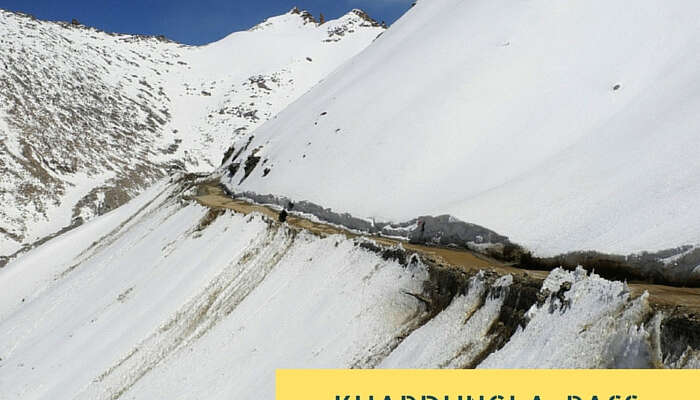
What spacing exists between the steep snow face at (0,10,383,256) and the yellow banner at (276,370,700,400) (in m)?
53.6

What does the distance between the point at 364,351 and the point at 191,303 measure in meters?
9.38

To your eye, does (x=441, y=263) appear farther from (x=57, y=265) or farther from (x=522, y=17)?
(x=57, y=265)

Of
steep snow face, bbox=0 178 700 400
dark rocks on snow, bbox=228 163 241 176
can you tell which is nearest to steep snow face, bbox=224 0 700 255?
dark rocks on snow, bbox=228 163 241 176

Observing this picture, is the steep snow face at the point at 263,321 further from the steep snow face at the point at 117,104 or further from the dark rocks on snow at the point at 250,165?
the steep snow face at the point at 117,104

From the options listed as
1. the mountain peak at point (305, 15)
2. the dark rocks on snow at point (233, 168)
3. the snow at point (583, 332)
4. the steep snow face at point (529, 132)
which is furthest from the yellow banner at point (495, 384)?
the mountain peak at point (305, 15)

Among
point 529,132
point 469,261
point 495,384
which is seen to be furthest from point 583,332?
point 529,132

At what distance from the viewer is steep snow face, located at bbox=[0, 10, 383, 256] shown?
202ft

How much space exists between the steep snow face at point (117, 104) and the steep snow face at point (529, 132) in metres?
38.3

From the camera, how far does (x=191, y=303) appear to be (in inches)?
744

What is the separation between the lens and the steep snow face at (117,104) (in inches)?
2426

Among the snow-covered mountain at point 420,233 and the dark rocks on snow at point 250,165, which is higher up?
the dark rocks on snow at point 250,165

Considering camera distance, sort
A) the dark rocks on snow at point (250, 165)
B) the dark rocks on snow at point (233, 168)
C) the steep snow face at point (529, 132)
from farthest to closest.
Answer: the dark rocks on snow at point (233, 168), the dark rocks on snow at point (250, 165), the steep snow face at point (529, 132)

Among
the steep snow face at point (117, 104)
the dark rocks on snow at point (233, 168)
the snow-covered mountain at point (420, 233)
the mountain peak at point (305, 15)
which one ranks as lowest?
the snow-covered mountain at point (420, 233)

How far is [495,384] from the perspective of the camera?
8.44m
